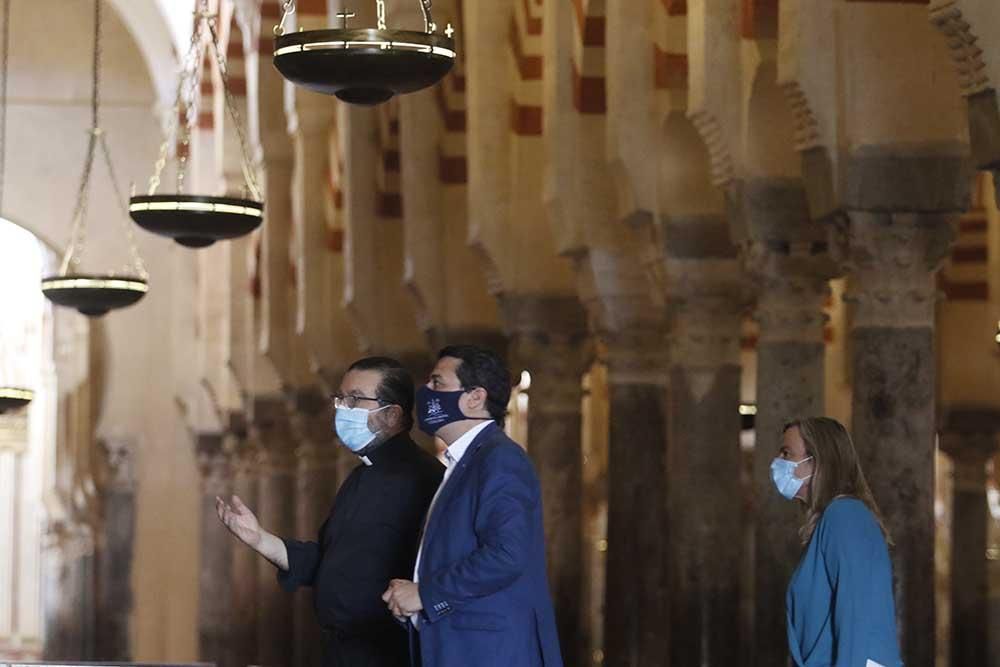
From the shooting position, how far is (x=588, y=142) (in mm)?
12727

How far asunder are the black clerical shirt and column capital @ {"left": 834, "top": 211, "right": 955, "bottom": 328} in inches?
130

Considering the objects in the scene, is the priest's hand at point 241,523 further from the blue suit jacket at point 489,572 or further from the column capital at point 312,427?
→ the column capital at point 312,427

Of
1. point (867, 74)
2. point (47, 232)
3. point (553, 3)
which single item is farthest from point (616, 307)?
point (47, 232)

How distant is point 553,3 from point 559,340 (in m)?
2.34

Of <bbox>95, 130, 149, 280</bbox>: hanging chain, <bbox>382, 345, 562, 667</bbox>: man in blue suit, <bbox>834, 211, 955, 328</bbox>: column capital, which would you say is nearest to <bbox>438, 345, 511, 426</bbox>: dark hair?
<bbox>382, 345, 562, 667</bbox>: man in blue suit

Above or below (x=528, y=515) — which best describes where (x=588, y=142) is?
above

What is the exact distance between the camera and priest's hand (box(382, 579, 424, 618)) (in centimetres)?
547

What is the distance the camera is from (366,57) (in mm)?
8375

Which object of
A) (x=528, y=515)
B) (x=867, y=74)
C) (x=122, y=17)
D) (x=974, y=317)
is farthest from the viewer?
(x=122, y=17)

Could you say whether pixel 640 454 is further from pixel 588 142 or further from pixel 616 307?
pixel 588 142

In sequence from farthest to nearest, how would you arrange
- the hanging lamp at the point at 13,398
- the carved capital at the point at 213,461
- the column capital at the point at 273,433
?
the carved capital at the point at 213,461, the column capital at the point at 273,433, the hanging lamp at the point at 13,398

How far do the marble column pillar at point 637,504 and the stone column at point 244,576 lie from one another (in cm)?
1192

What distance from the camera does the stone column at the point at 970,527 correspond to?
14.9 m

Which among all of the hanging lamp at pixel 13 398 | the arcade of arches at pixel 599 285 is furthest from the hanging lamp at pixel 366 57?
the hanging lamp at pixel 13 398
